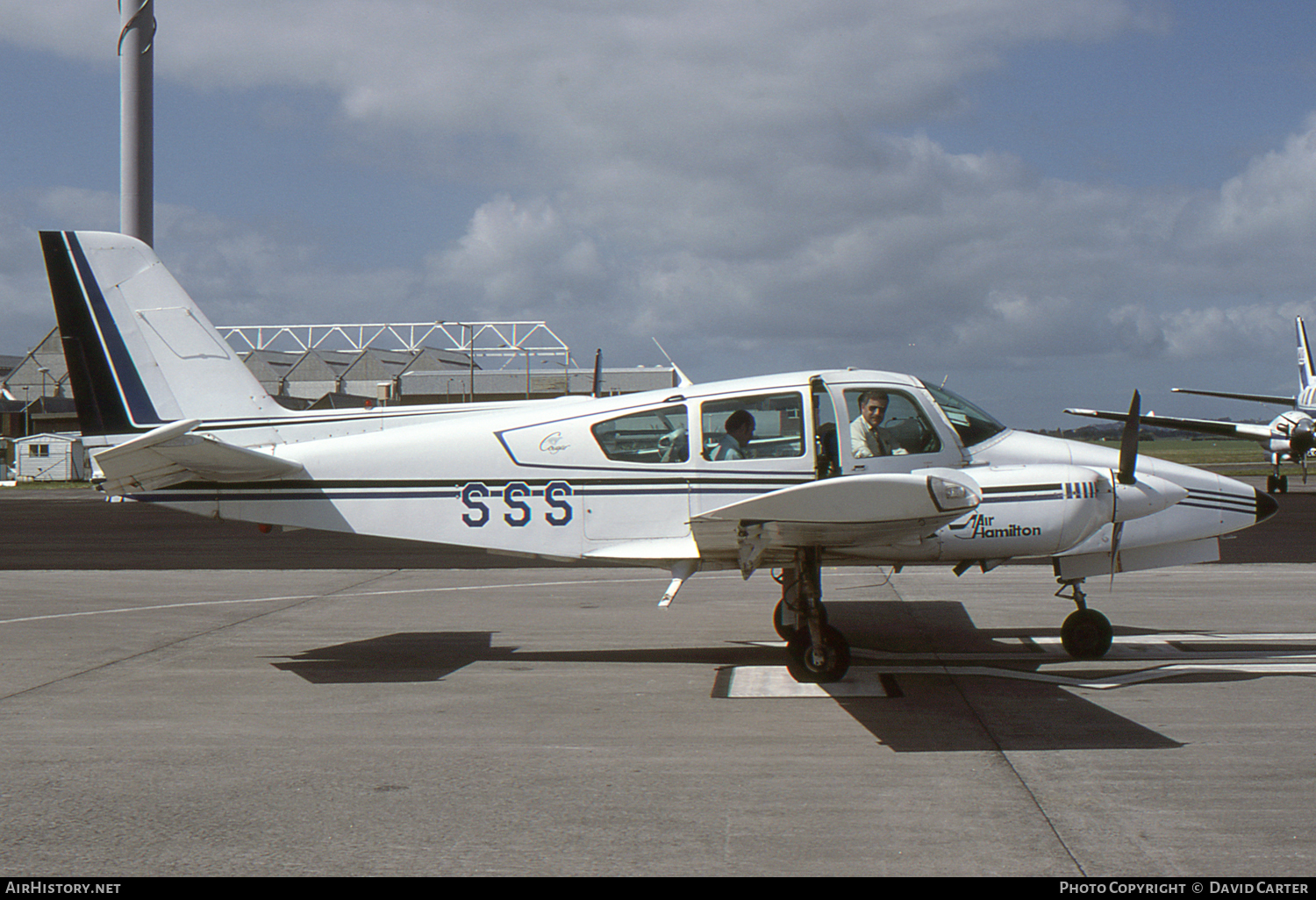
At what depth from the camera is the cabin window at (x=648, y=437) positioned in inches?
318

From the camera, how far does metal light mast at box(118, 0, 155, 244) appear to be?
18984 mm

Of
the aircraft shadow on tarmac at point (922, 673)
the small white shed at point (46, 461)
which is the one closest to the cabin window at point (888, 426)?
the aircraft shadow on tarmac at point (922, 673)

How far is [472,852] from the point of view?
4.25 meters

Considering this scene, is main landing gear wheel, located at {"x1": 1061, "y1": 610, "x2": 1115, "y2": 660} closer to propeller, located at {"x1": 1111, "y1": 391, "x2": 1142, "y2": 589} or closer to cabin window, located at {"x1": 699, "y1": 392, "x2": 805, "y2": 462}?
propeller, located at {"x1": 1111, "y1": 391, "x2": 1142, "y2": 589}

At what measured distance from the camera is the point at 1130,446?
760 centimetres

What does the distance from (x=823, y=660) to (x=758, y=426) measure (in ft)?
6.11

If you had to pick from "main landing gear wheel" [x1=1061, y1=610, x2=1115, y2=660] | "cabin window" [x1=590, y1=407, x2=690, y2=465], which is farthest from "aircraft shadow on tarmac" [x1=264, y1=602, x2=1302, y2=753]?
"cabin window" [x1=590, y1=407, x2=690, y2=465]

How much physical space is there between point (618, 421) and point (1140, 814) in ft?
15.6

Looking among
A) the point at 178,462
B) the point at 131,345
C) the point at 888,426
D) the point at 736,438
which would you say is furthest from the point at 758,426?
the point at 131,345

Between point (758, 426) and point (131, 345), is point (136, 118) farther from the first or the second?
point (758, 426)

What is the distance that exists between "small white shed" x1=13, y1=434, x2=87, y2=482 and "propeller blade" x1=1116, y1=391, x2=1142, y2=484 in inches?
2073

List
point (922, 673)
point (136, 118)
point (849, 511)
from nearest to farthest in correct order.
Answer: point (849, 511)
point (922, 673)
point (136, 118)
